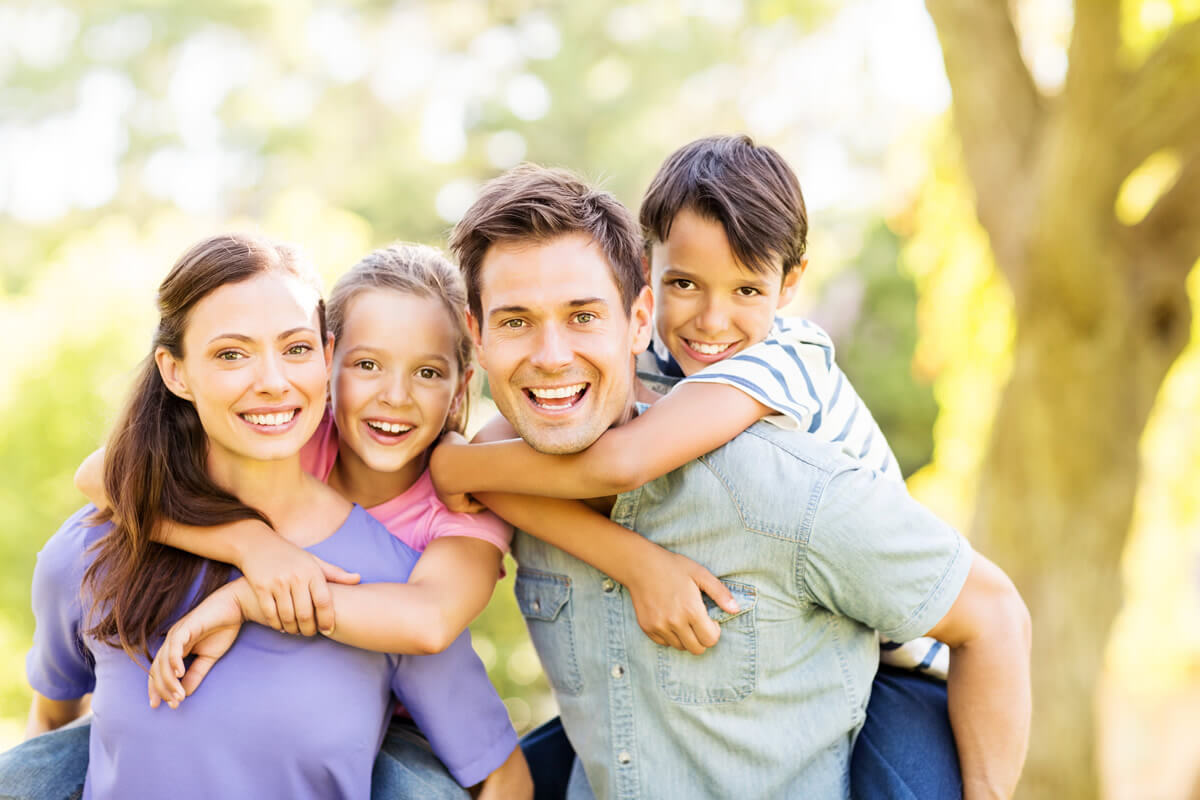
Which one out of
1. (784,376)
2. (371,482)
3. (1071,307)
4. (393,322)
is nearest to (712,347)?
(784,376)

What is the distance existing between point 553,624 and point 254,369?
83cm

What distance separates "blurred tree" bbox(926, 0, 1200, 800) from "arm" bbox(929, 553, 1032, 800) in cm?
274

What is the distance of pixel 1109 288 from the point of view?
173 inches

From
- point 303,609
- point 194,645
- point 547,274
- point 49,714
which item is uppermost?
point 547,274

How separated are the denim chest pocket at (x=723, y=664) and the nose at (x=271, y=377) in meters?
0.92

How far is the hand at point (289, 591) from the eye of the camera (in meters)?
1.87

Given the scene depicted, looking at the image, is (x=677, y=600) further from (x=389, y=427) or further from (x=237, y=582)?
(x=237, y=582)

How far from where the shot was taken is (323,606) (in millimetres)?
1880

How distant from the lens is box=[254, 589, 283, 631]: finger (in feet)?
6.13

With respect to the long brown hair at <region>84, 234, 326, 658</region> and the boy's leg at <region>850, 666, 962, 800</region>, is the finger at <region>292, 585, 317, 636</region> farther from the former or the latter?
the boy's leg at <region>850, 666, 962, 800</region>

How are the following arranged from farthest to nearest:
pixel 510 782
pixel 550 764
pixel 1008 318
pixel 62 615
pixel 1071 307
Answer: pixel 1008 318 < pixel 1071 307 < pixel 550 764 < pixel 62 615 < pixel 510 782

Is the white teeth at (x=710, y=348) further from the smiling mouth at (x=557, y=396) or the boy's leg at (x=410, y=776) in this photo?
the boy's leg at (x=410, y=776)

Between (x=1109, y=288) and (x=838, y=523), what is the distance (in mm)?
3164

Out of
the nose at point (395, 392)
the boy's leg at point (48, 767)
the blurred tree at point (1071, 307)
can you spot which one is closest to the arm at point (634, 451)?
the nose at point (395, 392)
